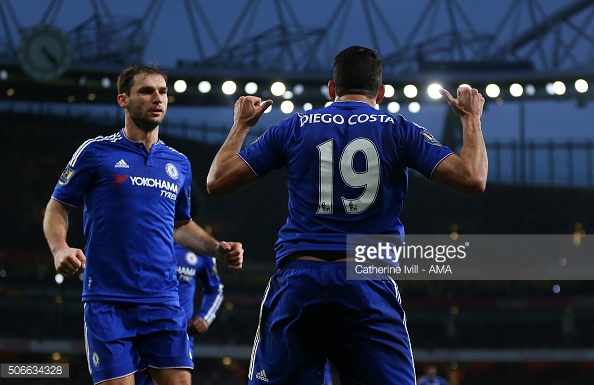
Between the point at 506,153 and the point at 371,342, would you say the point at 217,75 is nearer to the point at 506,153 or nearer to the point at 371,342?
the point at 371,342

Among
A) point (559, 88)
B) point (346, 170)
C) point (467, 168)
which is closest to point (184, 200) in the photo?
point (346, 170)

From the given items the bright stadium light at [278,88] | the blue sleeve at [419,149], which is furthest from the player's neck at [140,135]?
the bright stadium light at [278,88]

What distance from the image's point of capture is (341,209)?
3.53m

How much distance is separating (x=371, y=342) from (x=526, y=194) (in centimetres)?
3288

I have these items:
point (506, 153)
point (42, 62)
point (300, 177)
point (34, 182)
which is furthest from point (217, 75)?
point (506, 153)

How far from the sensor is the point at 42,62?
20.1 m

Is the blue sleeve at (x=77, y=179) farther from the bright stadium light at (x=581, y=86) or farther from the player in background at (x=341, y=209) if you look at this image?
the bright stadium light at (x=581, y=86)

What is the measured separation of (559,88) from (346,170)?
19.3m

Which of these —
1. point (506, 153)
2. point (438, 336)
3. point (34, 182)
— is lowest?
point (438, 336)

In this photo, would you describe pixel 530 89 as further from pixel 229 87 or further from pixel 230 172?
pixel 230 172

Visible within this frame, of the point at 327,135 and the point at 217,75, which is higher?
the point at 217,75

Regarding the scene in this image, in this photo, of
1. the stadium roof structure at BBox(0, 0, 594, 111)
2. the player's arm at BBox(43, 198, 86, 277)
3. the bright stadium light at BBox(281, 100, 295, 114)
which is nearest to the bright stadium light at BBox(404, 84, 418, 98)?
the stadium roof structure at BBox(0, 0, 594, 111)

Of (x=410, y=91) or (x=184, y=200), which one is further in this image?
(x=410, y=91)

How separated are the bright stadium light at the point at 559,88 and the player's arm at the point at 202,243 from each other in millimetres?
17679
